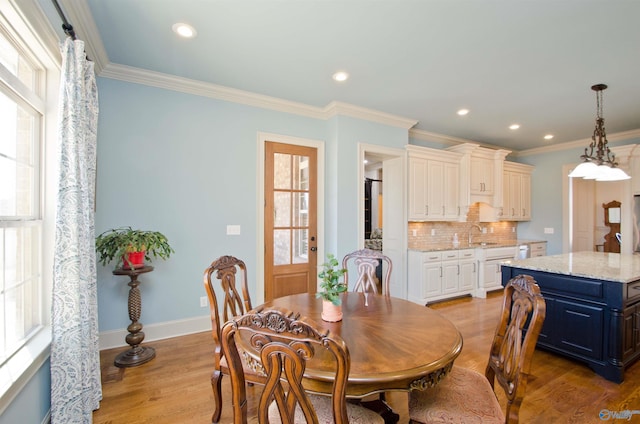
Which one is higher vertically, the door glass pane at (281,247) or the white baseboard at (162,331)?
the door glass pane at (281,247)

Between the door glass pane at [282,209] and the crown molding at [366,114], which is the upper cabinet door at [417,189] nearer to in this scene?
the crown molding at [366,114]

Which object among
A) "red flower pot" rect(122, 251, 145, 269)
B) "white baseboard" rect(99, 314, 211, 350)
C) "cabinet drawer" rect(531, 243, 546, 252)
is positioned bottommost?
"white baseboard" rect(99, 314, 211, 350)

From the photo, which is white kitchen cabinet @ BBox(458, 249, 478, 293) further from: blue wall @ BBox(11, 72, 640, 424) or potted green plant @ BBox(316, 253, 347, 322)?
potted green plant @ BBox(316, 253, 347, 322)

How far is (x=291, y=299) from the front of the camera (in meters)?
2.22

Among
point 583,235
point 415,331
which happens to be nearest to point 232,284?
point 415,331

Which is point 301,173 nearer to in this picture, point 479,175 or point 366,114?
point 366,114

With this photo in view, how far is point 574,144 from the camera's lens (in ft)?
18.6

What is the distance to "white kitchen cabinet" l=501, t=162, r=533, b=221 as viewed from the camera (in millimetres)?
5863

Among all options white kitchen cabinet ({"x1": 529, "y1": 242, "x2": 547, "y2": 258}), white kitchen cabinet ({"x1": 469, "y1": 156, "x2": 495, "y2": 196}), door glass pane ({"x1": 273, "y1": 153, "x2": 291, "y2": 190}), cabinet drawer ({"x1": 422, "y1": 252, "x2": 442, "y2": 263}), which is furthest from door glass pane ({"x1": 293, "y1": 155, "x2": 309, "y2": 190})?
white kitchen cabinet ({"x1": 529, "y1": 242, "x2": 547, "y2": 258})

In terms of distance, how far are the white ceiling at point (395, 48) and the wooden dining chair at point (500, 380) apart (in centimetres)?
196

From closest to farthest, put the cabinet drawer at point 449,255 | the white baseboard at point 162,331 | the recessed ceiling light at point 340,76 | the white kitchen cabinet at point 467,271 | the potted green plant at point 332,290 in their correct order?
1. the potted green plant at point 332,290
2. the white baseboard at point 162,331
3. the recessed ceiling light at point 340,76
4. the cabinet drawer at point 449,255
5. the white kitchen cabinet at point 467,271

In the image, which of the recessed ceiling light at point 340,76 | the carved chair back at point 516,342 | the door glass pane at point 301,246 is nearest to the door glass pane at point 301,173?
the door glass pane at point 301,246

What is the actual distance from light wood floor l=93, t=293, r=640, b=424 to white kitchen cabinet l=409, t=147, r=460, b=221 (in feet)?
7.13

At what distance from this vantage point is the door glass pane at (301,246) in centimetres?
394
